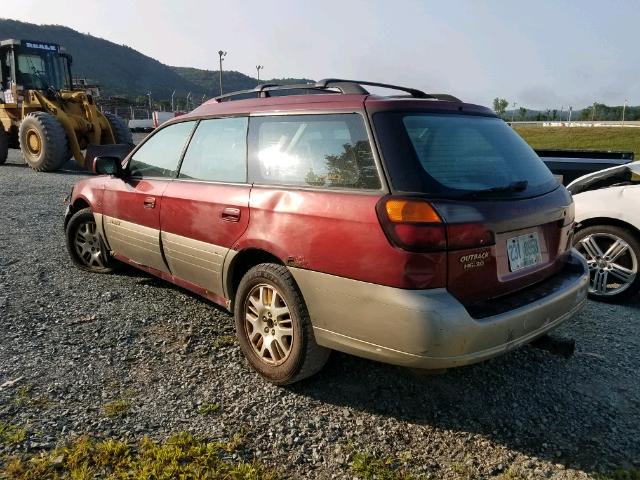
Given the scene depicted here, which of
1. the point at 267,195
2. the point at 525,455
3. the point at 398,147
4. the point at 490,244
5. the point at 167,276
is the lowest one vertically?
the point at 525,455

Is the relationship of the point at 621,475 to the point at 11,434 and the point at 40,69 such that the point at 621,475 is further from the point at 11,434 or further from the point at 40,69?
the point at 40,69

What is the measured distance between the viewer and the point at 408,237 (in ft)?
7.75

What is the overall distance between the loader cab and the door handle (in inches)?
524

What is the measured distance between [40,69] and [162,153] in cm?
1269

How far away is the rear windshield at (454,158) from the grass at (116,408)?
6.19 ft

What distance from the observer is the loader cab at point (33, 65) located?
13.7 metres

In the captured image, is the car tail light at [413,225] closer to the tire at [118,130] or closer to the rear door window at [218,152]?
the rear door window at [218,152]

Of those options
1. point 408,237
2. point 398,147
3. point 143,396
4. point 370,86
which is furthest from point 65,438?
point 370,86

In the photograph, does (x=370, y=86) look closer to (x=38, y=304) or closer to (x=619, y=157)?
(x=38, y=304)

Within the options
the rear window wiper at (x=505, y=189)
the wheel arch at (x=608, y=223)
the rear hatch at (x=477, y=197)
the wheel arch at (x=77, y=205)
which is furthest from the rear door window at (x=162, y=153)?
the wheel arch at (x=608, y=223)

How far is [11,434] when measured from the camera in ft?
8.36

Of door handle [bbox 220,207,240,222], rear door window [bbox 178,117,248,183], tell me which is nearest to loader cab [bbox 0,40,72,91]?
rear door window [bbox 178,117,248,183]

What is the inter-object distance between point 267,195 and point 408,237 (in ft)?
3.24

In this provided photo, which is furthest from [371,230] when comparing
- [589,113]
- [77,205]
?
[589,113]
